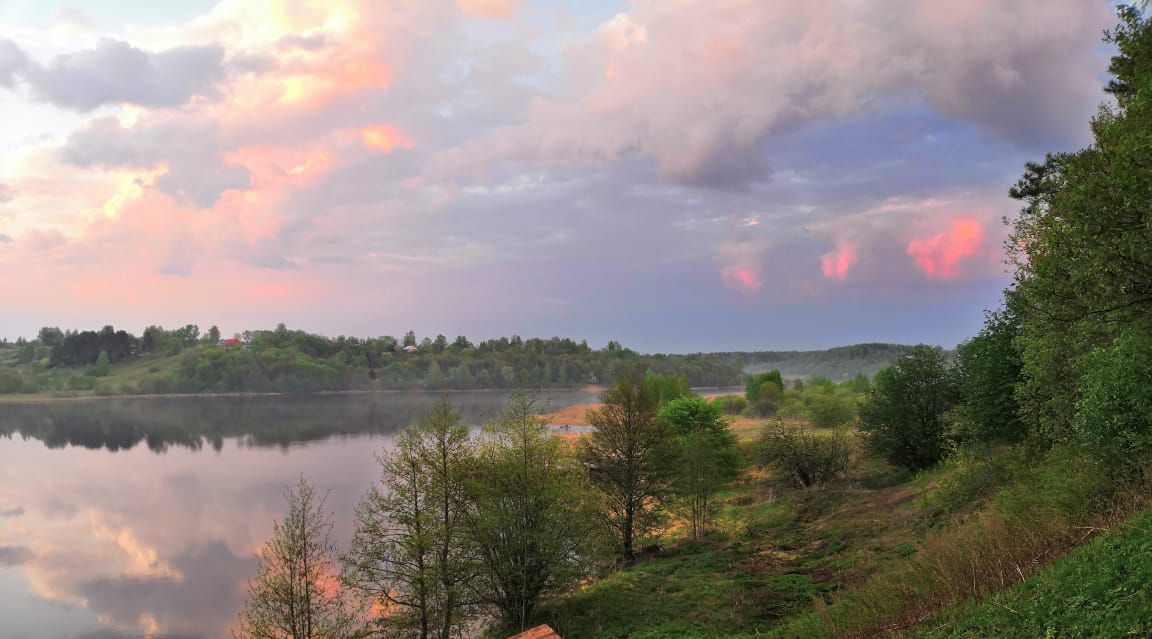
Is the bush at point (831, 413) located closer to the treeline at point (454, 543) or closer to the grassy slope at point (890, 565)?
the grassy slope at point (890, 565)

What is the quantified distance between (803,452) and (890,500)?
12.8m

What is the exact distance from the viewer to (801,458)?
1954 inches

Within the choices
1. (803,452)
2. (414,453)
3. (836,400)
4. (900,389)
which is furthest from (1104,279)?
(836,400)

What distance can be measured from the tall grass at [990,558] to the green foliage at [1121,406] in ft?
2.59

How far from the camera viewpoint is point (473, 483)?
90.1 ft

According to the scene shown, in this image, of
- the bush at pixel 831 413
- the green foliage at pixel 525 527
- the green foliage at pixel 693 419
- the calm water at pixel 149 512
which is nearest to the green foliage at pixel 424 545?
the green foliage at pixel 525 527

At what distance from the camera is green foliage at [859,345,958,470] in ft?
146

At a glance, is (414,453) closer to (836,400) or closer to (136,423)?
(836,400)

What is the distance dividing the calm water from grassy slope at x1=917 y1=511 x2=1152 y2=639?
26592mm

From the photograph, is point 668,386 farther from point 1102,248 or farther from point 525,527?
point 1102,248

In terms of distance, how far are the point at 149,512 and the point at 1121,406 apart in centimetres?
8146

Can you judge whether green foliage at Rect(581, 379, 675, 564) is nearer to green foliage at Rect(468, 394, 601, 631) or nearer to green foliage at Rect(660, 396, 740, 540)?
green foliage at Rect(660, 396, 740, 540)

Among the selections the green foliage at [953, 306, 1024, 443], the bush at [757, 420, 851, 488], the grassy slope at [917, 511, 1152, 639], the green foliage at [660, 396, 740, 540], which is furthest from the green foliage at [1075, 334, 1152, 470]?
the bush at [757, 420, 851, 488]

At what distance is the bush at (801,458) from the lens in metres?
49.4
